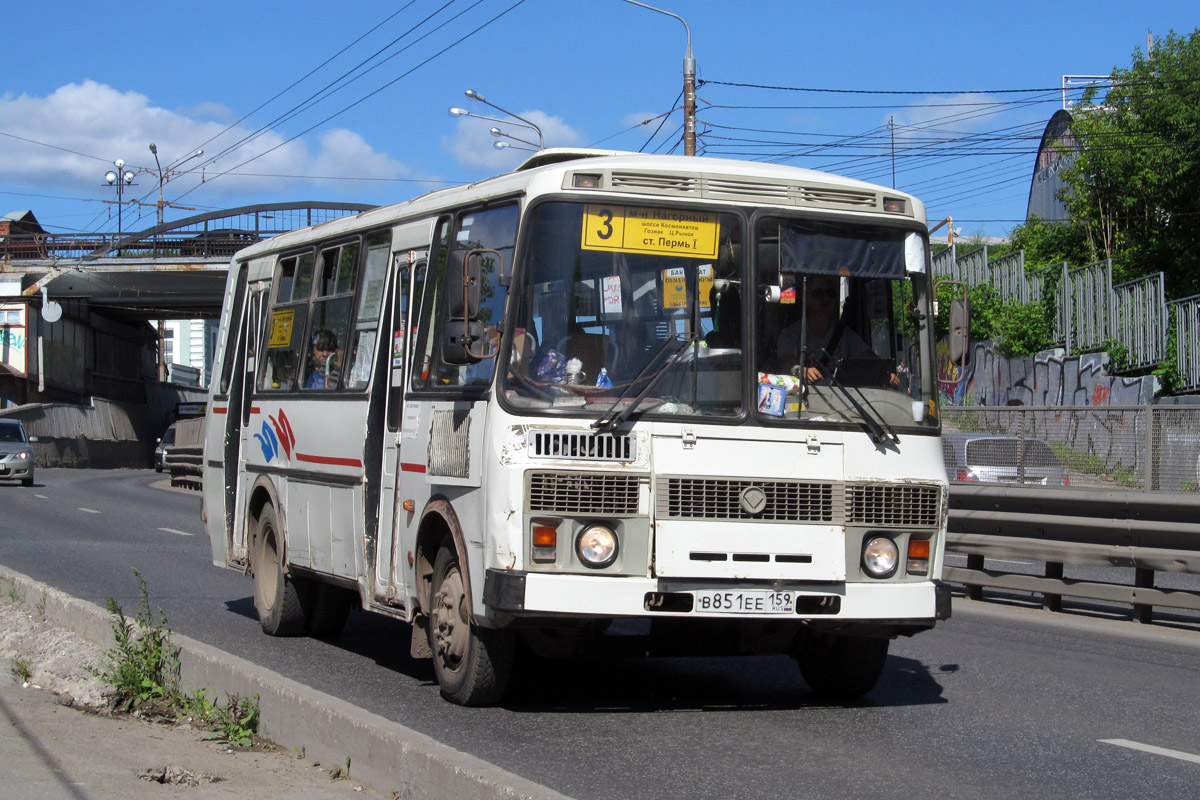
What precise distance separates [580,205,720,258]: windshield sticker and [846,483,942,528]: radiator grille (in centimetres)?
138

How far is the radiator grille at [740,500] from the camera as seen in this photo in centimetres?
665

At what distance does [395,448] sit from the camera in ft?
26.8

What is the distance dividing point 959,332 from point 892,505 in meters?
1.10

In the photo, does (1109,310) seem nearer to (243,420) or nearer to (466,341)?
(243,420)

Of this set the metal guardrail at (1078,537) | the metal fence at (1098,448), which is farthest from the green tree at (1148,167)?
the metal guardrail at (1078,537)

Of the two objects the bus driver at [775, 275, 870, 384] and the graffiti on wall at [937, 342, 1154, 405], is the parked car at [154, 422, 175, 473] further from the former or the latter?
the bus driver at [775, 275, 870, 384]

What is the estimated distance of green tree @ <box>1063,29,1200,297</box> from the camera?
33.7 metres

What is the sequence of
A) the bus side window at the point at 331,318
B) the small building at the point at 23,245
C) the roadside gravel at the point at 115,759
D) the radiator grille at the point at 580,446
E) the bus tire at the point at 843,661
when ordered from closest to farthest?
the roadside gravel at the point at 115,759 → the radiator grille at the point at 580,446 → the bus tire at the point at 843,661 → the bus side window at the point at 331,318 → the small building at the point at 23,245

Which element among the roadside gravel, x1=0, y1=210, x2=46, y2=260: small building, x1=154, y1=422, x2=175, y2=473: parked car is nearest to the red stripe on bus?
the roadside gravel

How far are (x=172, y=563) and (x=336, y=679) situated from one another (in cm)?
786

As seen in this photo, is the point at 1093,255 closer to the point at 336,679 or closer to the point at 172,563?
the point at 172,563

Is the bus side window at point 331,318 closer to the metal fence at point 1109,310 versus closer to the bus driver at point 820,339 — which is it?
the bus driver at point 820,339

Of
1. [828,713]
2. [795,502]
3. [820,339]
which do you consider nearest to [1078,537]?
[828,713]

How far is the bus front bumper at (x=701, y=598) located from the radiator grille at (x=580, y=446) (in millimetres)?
548
